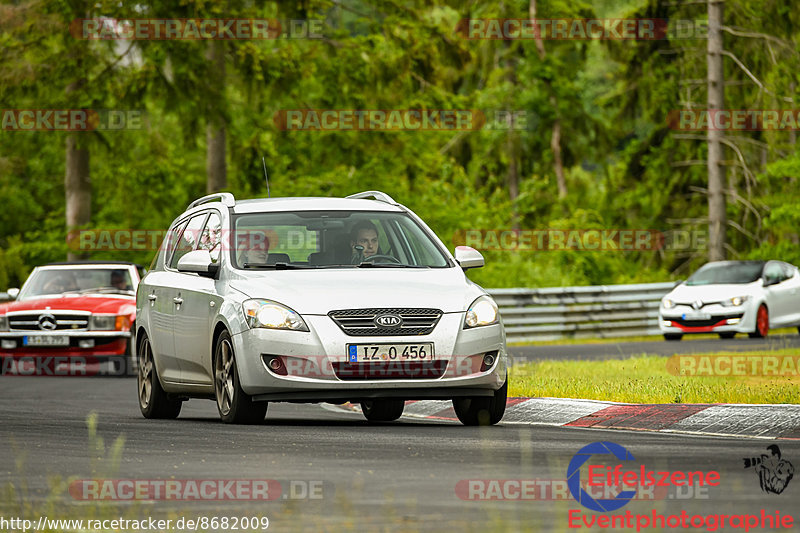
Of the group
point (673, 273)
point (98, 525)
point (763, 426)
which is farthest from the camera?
point (673, 273)

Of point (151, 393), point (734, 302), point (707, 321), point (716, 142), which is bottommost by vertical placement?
point (707, 321)

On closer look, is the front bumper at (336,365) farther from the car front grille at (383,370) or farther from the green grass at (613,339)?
the green grass at (613,339)

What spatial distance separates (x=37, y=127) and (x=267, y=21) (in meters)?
5.40

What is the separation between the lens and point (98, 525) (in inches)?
273

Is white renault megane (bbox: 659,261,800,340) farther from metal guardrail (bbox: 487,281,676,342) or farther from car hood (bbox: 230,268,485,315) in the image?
car hood (bbox: 230,268,485,315)

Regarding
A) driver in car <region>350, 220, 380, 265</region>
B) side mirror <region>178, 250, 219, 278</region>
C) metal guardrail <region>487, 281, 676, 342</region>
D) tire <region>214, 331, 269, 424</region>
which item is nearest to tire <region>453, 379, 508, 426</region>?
driver in car <region>350, 220, 380, 265</region>

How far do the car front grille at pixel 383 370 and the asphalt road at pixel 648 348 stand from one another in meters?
11.9

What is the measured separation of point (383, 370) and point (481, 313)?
906 millimetres

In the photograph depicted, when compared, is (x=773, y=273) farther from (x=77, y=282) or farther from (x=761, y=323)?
(x=77, y=282)

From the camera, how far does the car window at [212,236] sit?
13.2 meters

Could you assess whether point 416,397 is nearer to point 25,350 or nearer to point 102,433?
point 102,433

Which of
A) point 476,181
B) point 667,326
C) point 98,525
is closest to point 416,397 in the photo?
point 98,525

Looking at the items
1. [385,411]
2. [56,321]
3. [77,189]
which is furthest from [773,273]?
[385,411]

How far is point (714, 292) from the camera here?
29781 millimetres
